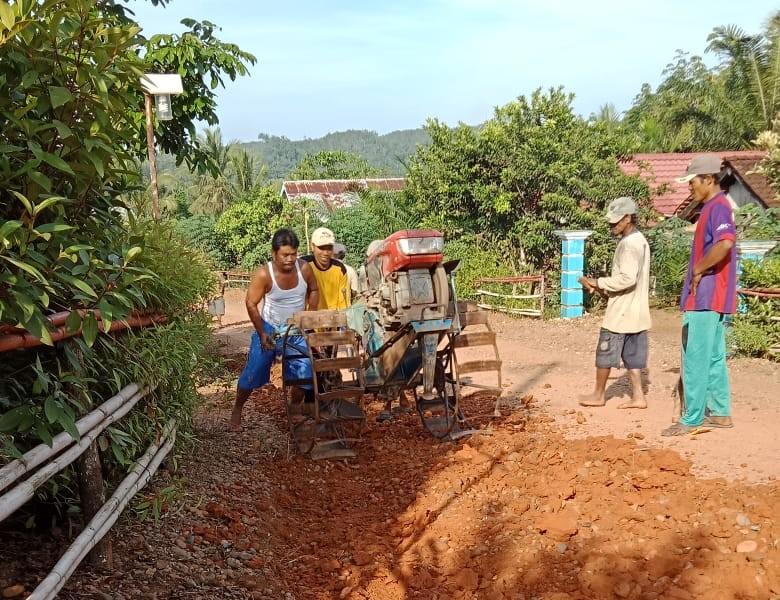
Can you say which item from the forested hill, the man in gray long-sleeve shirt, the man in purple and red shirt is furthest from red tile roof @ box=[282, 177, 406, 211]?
the forested hill

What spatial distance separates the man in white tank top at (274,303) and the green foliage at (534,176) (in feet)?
29.7

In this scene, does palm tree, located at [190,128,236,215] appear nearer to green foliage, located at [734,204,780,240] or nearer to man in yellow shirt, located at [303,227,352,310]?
green foliage, located at [734,204,780,240]

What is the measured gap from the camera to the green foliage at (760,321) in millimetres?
8539

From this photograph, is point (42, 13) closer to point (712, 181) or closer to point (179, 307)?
point (179, 307)

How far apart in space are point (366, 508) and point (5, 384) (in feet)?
8.81

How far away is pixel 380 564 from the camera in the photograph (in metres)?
3.89

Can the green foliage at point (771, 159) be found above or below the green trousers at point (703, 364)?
above

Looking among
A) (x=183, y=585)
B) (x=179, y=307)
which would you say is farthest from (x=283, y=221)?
(x=183, y=585)

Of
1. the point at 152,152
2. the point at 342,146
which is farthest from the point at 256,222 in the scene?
the point at 342,146

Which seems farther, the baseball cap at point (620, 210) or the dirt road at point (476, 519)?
the baseball cap at point (620, 210)

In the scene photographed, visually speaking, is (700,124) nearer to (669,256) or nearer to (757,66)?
(757,66)

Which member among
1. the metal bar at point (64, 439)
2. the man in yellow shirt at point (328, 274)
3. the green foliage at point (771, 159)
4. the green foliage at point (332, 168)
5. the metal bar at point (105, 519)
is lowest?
the metal bar at point (105, 519)

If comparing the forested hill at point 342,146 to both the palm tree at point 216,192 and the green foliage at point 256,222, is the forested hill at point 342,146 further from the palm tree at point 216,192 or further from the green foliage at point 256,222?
the green foliage at point 256,222

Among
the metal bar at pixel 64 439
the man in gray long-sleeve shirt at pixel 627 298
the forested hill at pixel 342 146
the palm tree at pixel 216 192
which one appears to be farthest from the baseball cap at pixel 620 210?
the forested hill at pixel 342 146
